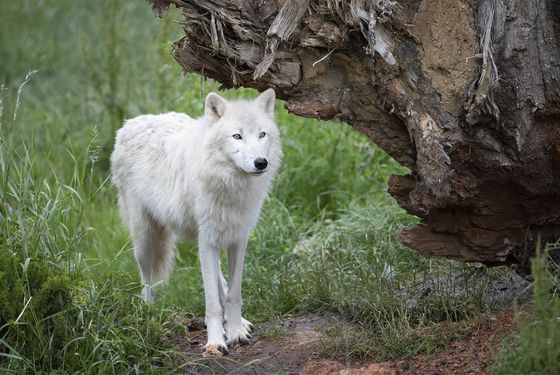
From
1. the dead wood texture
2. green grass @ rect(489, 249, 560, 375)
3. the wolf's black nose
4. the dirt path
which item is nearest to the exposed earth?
the dirt path

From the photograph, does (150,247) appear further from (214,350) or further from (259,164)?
(259,164)

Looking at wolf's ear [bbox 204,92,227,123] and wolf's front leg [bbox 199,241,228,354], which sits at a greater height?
wolf's ear [bbox 204,92,227,123]

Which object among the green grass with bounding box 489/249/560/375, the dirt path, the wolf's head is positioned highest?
the wolf's head

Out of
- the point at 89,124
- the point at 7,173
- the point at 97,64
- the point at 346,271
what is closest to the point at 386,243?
the point at 346,271

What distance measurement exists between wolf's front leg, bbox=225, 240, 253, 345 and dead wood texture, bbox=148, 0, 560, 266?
1343 millimetres

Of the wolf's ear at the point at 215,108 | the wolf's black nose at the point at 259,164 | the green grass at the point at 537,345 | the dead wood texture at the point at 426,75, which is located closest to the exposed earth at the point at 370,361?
the green grass at the point at 537,345

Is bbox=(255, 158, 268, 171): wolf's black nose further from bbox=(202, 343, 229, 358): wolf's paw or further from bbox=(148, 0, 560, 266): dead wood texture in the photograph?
bbox=(202, 343, 229, 358): wolf's paw

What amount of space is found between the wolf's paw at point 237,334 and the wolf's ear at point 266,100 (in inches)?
57.9

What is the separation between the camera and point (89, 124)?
997 centimetres

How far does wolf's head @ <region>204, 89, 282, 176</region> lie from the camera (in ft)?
17.3

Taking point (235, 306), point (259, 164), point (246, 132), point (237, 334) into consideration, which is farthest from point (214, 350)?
point (246, 132)

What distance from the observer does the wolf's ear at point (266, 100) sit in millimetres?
5422

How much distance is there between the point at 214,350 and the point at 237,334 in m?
0.32

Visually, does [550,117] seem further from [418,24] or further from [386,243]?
[386,243]
